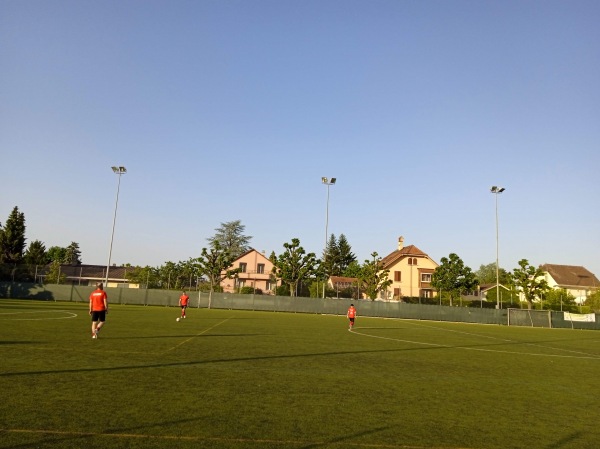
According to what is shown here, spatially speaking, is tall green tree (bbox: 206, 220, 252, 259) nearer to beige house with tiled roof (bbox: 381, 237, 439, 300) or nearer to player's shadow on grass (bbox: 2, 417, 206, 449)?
beige house with tiled roof (bbox: 381, 237, 439, 300)

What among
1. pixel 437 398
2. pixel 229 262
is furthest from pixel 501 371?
pixel 229 262

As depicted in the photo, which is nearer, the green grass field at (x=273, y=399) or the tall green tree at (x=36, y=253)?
the green grass field at (x=273, y=399)

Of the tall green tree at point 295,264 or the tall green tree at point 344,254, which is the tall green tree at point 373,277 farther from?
the tall green tree at point 344,254

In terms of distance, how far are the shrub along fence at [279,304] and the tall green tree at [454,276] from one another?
16.6 m

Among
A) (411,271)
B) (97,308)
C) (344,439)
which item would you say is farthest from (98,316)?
(411,271)

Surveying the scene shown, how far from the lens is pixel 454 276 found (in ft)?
219

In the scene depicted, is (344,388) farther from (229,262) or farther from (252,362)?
(229,262)

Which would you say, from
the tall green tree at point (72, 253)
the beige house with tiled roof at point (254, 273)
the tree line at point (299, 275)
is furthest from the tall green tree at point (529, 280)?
the tall green tree at point (72, 253)

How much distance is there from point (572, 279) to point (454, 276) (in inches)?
1497

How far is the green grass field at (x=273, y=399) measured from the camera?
5988 millimetres

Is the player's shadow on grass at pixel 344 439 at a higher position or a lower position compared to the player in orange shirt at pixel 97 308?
lower

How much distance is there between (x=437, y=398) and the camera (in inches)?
357

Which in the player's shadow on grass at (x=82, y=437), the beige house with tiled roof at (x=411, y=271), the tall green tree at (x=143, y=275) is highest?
the beige house with tiled roof at (x=411, y=271)

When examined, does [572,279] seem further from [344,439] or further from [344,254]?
[344,439]
